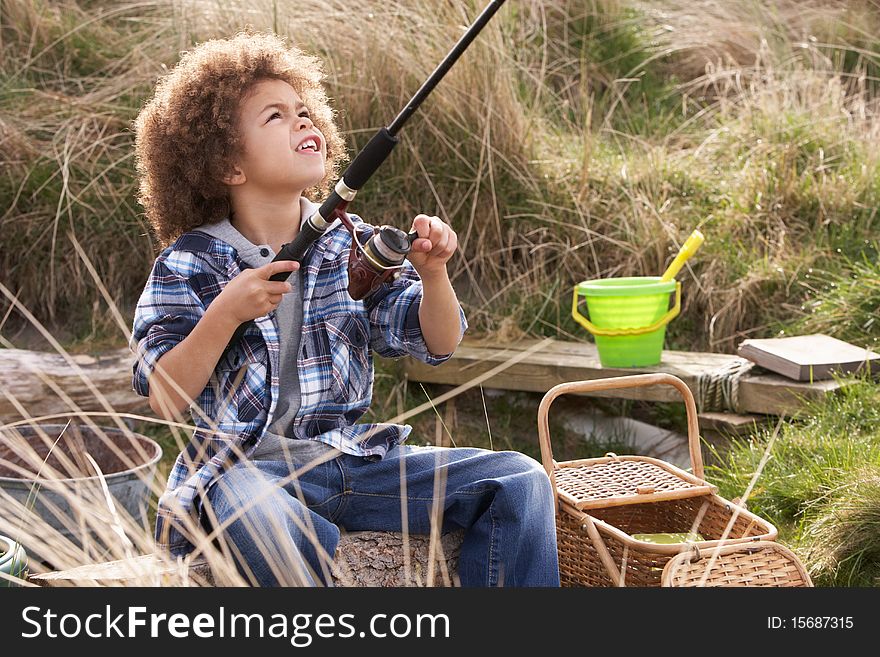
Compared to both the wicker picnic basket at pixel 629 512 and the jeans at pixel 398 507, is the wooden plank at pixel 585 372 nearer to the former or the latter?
the wicker picnic basket at pixel 629 512

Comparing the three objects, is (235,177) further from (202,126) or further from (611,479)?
(611,479)

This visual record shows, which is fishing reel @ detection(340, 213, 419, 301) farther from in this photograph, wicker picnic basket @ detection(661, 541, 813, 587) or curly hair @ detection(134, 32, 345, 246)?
wicker picnic basket @ detection(661, 541, 813, 587)

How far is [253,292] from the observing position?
6.72ft

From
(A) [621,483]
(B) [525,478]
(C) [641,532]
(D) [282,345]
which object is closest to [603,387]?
(A) [621,483]

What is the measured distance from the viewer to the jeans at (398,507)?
2.01 m

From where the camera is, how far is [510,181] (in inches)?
183

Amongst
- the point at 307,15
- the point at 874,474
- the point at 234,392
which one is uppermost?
the point at 307,15

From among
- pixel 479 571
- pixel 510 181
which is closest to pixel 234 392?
pixel 479 571

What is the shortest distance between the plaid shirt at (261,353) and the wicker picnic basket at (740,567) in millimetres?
593

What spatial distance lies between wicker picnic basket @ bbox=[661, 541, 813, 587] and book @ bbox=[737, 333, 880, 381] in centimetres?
145

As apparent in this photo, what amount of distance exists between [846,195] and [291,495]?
319cm

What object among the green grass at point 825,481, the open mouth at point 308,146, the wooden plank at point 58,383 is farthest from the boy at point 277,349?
the wooden plank at point 58,383
